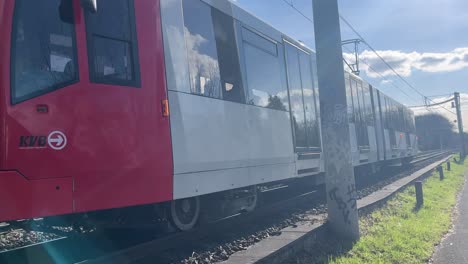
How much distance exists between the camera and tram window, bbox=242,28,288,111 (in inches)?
303

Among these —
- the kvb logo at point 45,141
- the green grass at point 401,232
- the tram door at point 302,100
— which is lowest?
the green grass at point 401,232

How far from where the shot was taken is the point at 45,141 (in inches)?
175

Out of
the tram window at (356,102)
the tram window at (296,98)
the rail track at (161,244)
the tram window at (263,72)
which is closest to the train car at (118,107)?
the rail track at (161,244)

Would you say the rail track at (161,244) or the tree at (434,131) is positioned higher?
the tree at (434,131)

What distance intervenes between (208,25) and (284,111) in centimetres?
288

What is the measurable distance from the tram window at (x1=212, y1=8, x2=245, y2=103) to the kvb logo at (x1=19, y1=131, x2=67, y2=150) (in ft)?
9.13

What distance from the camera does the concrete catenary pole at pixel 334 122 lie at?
706cm

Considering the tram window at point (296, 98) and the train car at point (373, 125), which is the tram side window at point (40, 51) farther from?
the train car at point (373, 125)

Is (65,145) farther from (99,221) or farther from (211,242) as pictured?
(211,242)

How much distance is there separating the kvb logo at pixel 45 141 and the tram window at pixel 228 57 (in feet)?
9.13

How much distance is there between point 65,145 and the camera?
455 centimetres

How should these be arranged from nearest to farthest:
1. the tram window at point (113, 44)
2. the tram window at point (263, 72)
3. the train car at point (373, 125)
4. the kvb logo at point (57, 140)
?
the kvb logo at point (57, 140)
the tram window at point (113, 44)
the tram window at point (263, 72)
the train car at point (373, 125)

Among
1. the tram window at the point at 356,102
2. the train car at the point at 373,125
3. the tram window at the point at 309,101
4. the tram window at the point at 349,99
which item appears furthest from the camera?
the tram window at the point at 356,102

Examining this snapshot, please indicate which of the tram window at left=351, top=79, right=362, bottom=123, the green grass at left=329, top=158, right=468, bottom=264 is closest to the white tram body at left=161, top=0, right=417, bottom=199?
the green grass at left=329, top=158, right=468, bottom=264
